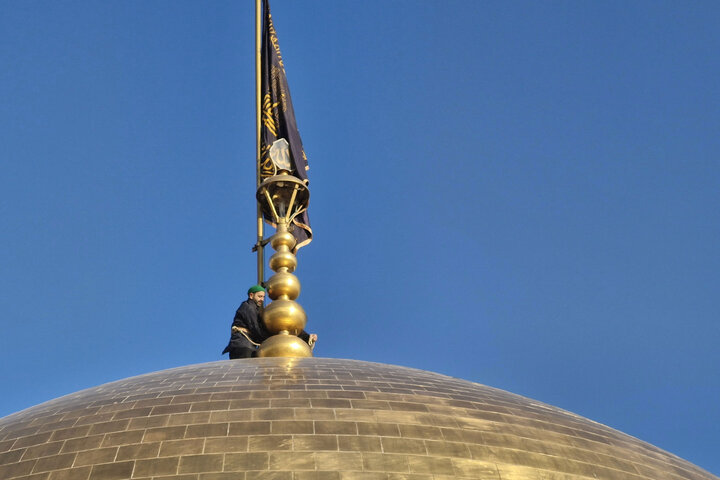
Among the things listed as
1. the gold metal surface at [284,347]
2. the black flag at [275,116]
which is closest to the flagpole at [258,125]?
the black flag at [275,116]

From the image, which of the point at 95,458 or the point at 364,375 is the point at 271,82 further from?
the point at 95,458

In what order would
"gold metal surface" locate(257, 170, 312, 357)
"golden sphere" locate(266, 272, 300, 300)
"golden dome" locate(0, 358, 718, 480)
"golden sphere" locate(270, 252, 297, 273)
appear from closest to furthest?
"golden dome" locate(0, 358, 718, 480) < "gold metal surface" locate(257, 170, 312, 357) < "golden sphere" locate(266, 272, 300, 300) < "golden sphere" locate(270, 252, 297, 273)

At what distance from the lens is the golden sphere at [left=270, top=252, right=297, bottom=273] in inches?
518

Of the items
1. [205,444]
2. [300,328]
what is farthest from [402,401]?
[300,328]

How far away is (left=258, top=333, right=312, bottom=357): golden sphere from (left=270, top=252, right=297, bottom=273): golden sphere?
178cm

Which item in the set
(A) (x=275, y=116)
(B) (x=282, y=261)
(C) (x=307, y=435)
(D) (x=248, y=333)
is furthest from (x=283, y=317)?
(A) (x=275, y=116)

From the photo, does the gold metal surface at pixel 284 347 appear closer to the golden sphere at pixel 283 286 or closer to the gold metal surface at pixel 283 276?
Result: the gold metal surface at pixel 283 276

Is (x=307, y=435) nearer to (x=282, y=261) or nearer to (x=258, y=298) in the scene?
(x=282, y=261)

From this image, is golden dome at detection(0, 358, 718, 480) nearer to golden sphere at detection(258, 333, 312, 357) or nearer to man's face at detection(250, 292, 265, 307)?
golden sphere at detection(258, 333, 312, 357)

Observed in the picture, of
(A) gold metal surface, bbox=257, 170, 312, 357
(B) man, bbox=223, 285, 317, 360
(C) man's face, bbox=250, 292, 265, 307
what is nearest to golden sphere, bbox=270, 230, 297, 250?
(A) gold metal surface, bbox=257, 170, 312, 357

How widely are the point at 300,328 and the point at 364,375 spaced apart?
10.3ft

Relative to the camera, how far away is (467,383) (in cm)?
1016

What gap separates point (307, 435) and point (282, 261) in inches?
257

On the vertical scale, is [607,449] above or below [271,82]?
below
